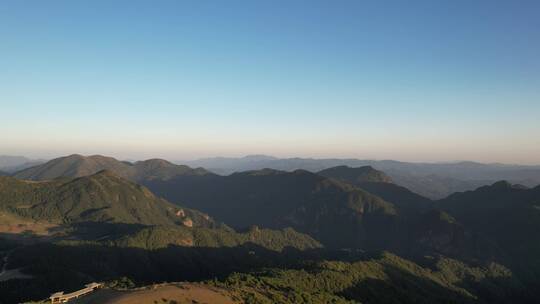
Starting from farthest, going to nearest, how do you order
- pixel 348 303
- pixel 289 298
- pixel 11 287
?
pixel 11 287, pixel 348 303, pixel 289 298

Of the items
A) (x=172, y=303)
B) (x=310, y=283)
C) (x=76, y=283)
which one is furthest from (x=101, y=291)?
(x=310, y=283)

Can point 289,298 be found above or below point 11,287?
above

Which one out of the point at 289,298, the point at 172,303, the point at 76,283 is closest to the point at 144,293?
the point at 172,303

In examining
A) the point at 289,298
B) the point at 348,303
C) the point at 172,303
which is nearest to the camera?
the point at 172,303

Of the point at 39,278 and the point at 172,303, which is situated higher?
the point at 172,303

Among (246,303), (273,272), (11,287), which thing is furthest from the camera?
(273,272)

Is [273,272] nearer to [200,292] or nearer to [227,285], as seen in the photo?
[227,285]

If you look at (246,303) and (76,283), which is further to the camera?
(76,283)

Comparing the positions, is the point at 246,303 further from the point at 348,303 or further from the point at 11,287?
the point at 11,287

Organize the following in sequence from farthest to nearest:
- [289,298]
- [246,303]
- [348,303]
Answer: [348,303]
[289,298]
[246,303]
